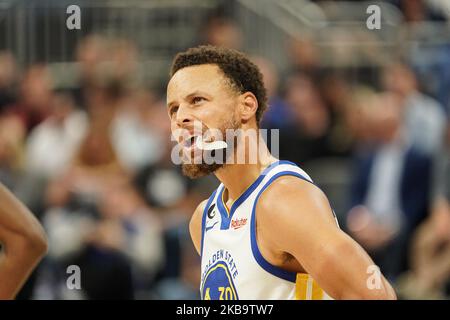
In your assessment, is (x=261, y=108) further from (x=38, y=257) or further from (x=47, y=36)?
(x=47, y=36)

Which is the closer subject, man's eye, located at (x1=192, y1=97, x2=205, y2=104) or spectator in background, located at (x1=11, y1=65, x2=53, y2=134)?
man's eye, located at (x1=192, y1=97, x2=205, y2=104)

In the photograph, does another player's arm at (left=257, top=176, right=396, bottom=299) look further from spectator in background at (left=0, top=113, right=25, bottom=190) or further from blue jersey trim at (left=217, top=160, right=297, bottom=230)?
spectator in background at (left=0, top=113, right=25, bottom=190)

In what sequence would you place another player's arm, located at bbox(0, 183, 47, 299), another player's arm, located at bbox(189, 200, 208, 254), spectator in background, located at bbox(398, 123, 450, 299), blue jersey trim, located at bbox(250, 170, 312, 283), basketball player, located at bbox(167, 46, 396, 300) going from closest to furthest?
basketball player, located at bbox(167, 46, 396, 300) → blue jersey trim, located at bbox(250, 170, 312, 283) → another player's arm, located at bbox(0, 183, 47, 299) → another player's arm, located at bbox(189, 200, 208, 254) → spectator in background, located at bbox(398, 123, 450, 299)

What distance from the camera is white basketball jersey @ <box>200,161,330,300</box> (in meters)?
3.76

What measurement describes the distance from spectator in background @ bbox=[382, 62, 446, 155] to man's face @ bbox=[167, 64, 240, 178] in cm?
439

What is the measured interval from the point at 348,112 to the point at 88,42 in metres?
2.96

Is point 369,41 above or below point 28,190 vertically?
above

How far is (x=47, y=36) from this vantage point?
32.2 feet

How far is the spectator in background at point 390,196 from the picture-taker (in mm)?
7824

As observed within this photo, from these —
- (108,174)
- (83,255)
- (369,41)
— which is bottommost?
(83,255)

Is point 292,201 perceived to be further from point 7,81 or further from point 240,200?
point 7,81

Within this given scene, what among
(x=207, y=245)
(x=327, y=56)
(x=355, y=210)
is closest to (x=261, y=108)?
(x=207, y=245)

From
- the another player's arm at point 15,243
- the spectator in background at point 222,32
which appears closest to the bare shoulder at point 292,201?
the another player's arm at point 15,243

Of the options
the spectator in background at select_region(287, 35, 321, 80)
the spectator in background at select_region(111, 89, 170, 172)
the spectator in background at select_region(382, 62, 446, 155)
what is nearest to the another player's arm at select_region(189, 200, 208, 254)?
the spectator in background at select_region(382, 62, 446, 155)
